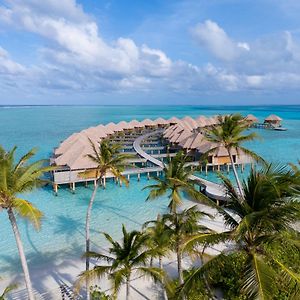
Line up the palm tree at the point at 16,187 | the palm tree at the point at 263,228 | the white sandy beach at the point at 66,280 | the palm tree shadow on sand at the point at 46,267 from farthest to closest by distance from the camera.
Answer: the palm tree shadow on sand at the point at 46,267
the white sandy beach at the point at 66,280
the palm tree at the point at 16,187
the palm tree at the point at 263,228

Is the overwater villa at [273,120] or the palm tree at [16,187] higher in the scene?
the palm tree at [16,187]

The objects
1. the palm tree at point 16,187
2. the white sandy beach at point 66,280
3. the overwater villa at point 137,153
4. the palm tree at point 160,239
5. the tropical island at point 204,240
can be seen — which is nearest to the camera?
the tropical island at point 204,240

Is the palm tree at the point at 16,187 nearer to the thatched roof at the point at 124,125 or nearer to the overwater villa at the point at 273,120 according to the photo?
the thatched roof at the point at 124,125

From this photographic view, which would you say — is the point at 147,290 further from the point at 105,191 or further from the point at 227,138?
the point at 105,191

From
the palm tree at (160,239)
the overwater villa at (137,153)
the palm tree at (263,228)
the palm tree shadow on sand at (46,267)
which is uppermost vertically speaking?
the palm tree at (263,228)

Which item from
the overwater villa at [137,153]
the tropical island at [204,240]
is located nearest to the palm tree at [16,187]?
the tropical island at [204,240]

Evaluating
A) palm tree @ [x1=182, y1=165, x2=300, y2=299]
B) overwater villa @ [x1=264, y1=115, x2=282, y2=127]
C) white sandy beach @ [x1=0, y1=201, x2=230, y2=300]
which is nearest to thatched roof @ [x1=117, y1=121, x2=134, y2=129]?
overwater villa @ [x1=264, y1=115, x2=282, y2=127]

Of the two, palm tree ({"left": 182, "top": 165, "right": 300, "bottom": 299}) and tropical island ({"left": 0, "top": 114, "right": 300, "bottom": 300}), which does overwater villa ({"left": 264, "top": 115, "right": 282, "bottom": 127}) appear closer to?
tropical island ({"left": 0, "top": 114, "right": 300, "bottom": 300})

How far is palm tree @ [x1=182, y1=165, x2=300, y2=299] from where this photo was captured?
5.63 meters

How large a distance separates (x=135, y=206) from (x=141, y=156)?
1316 cm

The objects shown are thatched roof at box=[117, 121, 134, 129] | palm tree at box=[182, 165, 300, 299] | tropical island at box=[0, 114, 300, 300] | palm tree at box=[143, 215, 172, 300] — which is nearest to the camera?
palm tree at box=[182, 165, 300, 299]

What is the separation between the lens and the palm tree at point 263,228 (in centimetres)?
563

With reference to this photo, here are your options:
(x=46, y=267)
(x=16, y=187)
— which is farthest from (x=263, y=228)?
(x=46, y=267)

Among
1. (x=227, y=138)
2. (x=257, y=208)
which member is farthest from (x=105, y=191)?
(x=257, y=208)
